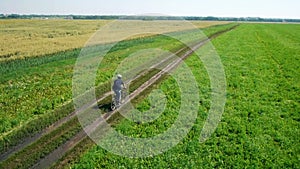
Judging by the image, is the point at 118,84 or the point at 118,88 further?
the point at 118,88

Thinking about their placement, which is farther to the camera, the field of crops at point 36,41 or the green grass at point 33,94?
the field of crops at point 36,41

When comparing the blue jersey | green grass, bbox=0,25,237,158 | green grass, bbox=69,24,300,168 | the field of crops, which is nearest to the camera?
green grass, bbox=69,24,300,168

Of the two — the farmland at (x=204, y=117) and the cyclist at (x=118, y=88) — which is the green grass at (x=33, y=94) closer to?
the farmland at (x=204, y=117)

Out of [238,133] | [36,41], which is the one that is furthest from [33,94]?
[36,41]

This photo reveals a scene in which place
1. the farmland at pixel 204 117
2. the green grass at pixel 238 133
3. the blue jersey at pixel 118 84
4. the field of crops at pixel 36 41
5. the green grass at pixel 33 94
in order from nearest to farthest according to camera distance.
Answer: the green grass at pixel 238 133, the farmland at pixel 204 117, the green grass at pixel 33 94, the blue jersey at pixel 118 84, the field of crops at pixel 36 41

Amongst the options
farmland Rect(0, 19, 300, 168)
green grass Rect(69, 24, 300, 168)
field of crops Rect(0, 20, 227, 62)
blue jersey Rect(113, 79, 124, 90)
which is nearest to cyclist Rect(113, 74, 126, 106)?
blue jersey Rect(113, 79, 124, 90)

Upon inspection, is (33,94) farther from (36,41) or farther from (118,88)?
(36,41)

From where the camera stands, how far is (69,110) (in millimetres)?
16906

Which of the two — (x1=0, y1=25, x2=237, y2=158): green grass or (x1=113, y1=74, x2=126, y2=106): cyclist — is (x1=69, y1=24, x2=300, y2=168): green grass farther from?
(x1=0, y1=25, x2=237, y2=158): green grass

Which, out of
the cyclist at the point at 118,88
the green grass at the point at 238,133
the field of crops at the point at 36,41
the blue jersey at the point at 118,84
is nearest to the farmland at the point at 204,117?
the green grass at the point at 238,133

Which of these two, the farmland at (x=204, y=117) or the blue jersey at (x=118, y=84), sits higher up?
the blue jersey at (x=118, y=84)

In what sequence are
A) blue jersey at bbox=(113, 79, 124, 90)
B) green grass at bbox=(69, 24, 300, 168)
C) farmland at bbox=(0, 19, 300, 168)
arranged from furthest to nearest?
blue jersey at bbox=(113, 79, 124, 90)
farmland at bbox=(0, 19, 300, 168)
green grass at bbox=(69, 24, 300, 168)

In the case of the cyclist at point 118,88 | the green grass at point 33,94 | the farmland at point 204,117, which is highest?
the cyclist at point 118,88

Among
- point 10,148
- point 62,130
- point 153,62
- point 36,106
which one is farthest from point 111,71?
point 10,148
